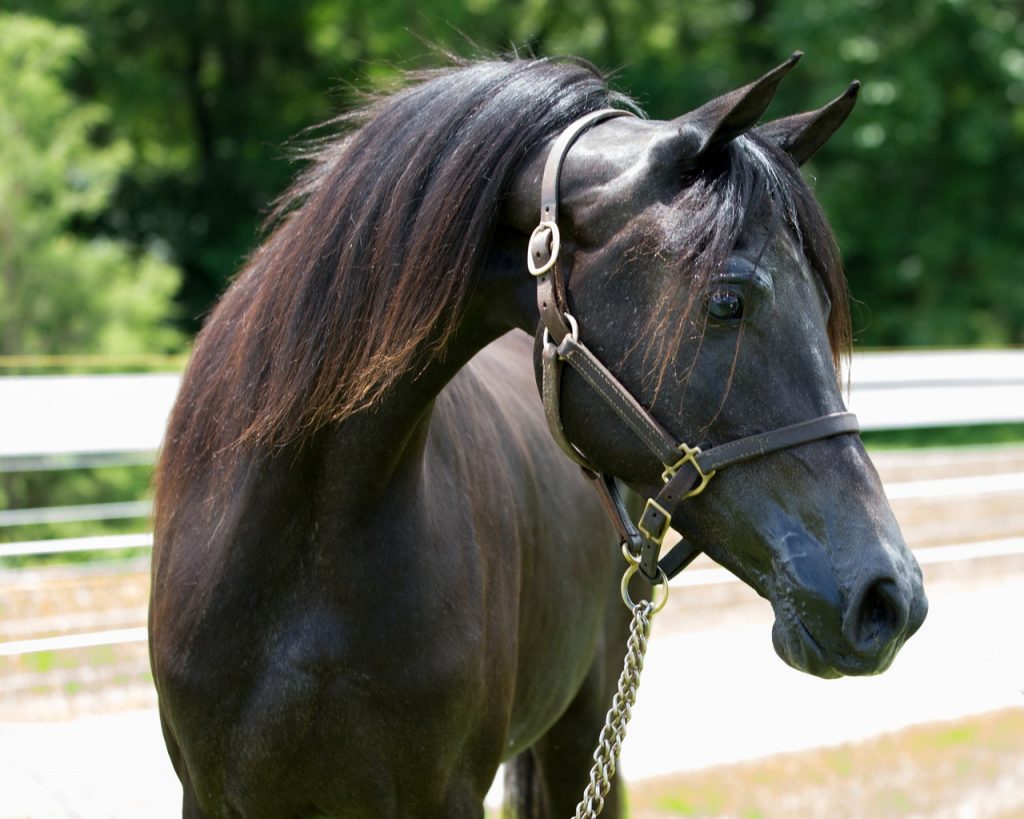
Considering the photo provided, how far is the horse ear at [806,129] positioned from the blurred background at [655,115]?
0.26 metres

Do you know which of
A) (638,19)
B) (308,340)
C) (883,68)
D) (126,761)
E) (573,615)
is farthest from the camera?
(638,19)

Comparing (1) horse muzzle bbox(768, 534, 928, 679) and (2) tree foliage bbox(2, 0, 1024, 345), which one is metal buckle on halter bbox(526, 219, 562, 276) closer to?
(1) horse muzzle bbox(768, 534, 928, 679)

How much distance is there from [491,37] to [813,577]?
19.4 m

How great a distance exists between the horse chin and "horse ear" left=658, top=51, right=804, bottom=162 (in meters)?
0.80

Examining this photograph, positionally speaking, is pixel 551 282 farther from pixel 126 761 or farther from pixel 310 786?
pixel 126 761

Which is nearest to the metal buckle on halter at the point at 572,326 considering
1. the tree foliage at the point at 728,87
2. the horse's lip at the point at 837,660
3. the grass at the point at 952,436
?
the horse's lip at the point at 837,660

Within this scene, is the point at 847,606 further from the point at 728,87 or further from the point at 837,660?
the point at 728,87

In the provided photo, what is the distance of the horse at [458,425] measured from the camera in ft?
6.29

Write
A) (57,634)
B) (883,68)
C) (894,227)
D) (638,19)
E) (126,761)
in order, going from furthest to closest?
(638,19) → (894,227) → (883,68) → (57,634) → (126,761)

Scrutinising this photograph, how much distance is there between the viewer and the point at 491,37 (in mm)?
20016

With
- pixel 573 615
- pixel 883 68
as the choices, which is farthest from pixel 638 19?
pixel 573 615

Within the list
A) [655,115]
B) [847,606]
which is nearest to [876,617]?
[847,606]

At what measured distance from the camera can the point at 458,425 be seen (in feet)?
8.62

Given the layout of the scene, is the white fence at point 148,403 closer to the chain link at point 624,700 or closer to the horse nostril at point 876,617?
the chain link at point 624,700
